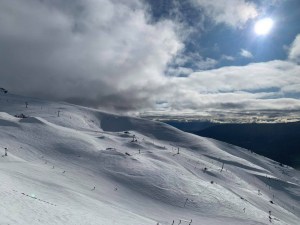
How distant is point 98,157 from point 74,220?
2903 cm

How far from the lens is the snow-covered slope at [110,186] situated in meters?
24.6

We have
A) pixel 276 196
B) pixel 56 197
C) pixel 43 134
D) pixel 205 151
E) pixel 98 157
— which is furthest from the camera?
pixel 205 151

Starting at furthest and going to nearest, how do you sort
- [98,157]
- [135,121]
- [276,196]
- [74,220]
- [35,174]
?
[135,121]
[276,196]
[98,157]
[35,174]
[74,220]

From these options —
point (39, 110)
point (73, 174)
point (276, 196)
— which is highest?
point (39, 110)

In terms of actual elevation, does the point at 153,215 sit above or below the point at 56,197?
below

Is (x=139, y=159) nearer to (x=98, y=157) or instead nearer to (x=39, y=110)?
(x=98, y=157)

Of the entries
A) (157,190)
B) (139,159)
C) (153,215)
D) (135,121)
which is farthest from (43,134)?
(135,121)

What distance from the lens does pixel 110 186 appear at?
41.2 metres

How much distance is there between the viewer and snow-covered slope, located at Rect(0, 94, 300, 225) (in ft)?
80.8

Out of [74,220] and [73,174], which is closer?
[74,220]

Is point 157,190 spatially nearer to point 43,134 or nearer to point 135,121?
point 43,134

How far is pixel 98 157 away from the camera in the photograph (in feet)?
167

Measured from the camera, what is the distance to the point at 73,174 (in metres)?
41.5

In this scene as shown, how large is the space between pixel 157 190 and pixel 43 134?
933 inches
